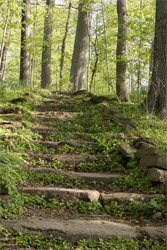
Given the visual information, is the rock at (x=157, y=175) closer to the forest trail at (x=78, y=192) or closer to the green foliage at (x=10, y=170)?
the forest trail at (x=78, y=192)

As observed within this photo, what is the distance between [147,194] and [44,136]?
9.77ft

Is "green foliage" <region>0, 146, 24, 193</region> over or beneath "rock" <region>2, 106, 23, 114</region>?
beneath

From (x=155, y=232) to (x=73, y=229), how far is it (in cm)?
102

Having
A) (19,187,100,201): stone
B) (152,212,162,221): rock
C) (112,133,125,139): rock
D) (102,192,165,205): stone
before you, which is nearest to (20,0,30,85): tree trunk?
(112,133,125,139): rock

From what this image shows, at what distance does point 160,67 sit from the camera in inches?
268

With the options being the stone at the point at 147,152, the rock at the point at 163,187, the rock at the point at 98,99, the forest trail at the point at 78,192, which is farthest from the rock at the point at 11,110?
the rock at the point at 163,187

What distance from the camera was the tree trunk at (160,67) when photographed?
22.0 feet

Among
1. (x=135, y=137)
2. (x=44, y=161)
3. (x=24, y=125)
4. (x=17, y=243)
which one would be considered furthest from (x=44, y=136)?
(x=17, y=243)

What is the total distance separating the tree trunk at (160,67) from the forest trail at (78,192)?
146cm

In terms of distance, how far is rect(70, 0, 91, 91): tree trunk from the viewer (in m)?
12.0

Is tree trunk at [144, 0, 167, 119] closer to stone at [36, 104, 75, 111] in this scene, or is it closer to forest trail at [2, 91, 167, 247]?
forest trail at [2, 91, 167, 247]

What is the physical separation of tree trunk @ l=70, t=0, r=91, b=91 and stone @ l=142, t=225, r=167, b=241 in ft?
32.8

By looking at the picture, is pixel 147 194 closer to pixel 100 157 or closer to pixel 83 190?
pixel 83 190

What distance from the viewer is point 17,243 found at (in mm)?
2918
